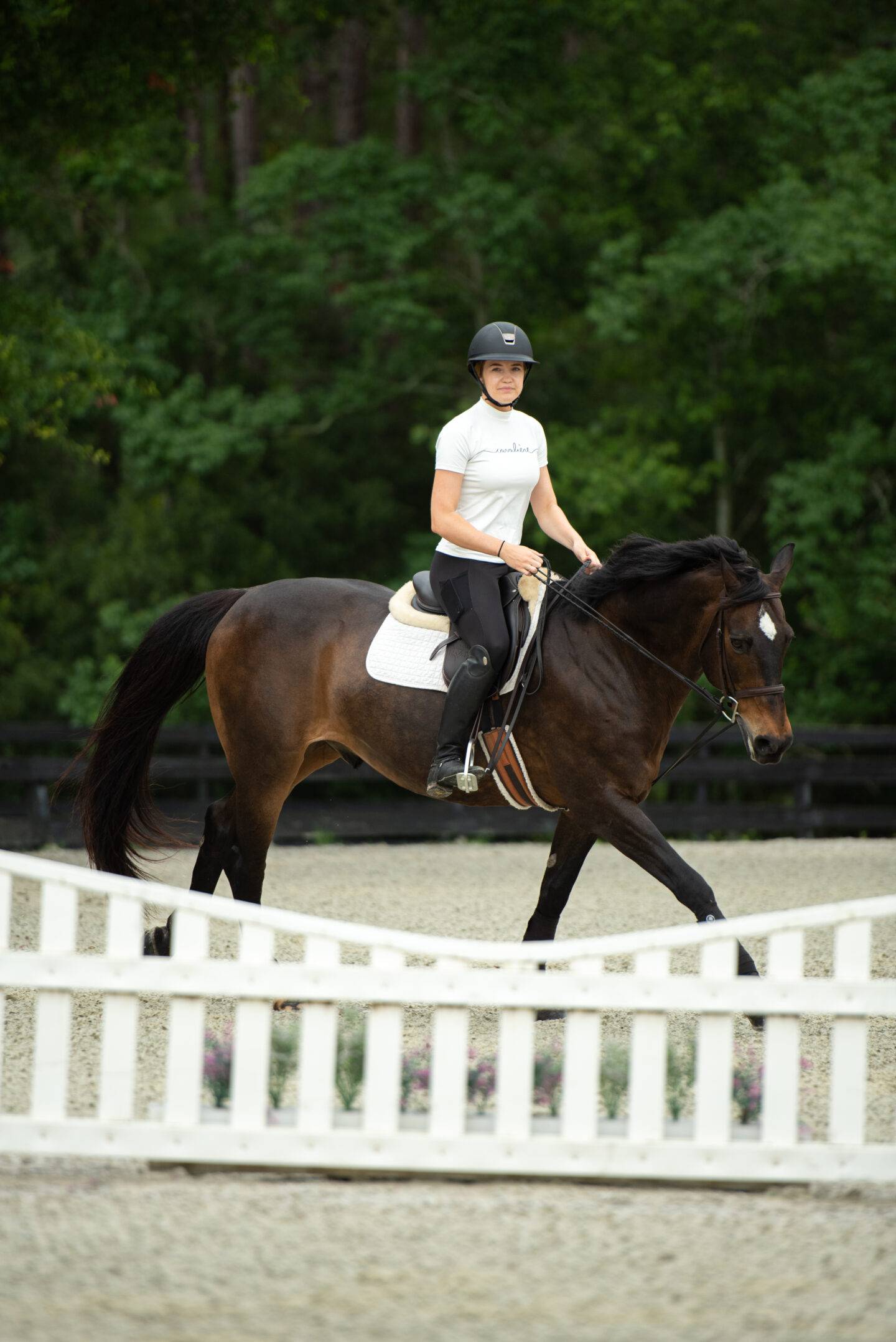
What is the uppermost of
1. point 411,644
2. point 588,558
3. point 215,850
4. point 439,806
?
point 588,558

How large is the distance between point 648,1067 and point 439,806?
10156mm

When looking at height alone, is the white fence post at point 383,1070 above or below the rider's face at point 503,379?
below

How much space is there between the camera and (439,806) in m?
14.0

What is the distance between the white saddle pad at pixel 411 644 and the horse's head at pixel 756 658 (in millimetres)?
824

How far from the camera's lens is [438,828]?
546 inches

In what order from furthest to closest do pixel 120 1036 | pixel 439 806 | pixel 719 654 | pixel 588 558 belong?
pixel 439 806 < pixel 588 558 < pixel 719 654 < pixel 120 1036

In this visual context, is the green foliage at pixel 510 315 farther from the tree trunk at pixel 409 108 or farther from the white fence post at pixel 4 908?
the white fence post at pixel 4 908

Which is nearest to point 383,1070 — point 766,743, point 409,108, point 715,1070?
point 715,1070

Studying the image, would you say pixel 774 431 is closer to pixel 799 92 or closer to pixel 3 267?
pixel 799 92

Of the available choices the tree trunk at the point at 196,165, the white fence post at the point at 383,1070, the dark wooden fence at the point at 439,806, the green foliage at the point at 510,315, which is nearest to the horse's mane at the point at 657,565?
the white fence post at the point at 383,1070

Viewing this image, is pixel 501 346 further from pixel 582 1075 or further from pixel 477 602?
pixel 582 1075

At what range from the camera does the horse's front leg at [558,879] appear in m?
6.19

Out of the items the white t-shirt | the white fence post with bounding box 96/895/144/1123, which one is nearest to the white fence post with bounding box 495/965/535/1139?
the white fence post with bounding box 96/895/144/1123

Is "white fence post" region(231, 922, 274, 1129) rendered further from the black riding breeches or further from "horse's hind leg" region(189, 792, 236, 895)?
"horse's hind leg" region(189, 792, 236, 895)
